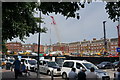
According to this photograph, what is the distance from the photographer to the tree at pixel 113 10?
7.80 meters

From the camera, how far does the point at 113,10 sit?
8.02 m

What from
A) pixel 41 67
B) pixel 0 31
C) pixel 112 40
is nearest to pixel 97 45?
pixel 112 40

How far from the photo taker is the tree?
25.6 feet

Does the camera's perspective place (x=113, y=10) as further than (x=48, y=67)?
No

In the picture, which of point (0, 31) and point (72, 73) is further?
point (0, 31)

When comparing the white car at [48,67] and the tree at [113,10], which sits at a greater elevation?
the tree at [113,10]

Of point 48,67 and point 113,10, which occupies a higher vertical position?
point 113,10

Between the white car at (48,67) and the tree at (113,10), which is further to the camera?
the white car at (48,67)

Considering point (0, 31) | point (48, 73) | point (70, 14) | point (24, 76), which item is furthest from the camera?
point (48, 73)

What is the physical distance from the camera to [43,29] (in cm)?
2033

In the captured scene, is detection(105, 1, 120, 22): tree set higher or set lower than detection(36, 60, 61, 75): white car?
higher

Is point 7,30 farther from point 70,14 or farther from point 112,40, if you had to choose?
point 112,40

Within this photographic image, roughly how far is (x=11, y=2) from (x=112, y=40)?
394ft

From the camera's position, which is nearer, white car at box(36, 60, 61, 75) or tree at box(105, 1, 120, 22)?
tree at box(105, 1, 120, 22)
